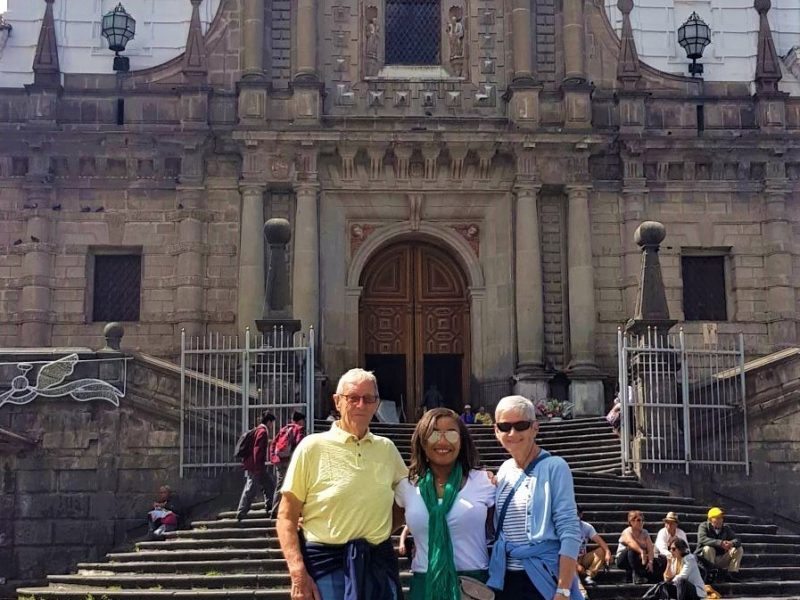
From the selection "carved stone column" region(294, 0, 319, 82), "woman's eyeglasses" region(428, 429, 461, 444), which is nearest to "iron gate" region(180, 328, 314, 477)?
"carved stone column" region(294, 0, 319, 82)

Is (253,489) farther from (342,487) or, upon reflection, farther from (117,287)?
(342,487)

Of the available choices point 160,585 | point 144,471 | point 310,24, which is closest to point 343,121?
point 310,24

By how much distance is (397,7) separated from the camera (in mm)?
25328

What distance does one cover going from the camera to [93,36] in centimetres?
2781

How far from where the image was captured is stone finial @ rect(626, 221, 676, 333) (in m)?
18.8

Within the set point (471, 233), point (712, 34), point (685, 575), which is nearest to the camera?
point (685, 575)

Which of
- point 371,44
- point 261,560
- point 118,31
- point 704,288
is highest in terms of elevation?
point 118,31

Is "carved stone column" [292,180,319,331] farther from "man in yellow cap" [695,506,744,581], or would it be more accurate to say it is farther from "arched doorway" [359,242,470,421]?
"man in yellow cap" [695,506,744,581]

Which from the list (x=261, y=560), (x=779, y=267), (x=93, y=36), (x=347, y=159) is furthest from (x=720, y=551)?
(x=93, y=36)

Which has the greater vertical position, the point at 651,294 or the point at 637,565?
the point at 651,294

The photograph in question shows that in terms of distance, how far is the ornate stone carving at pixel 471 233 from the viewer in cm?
2398

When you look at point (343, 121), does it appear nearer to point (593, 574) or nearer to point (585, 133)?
point (585, 133)

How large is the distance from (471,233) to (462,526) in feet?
59.7

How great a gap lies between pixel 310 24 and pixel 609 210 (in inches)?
289
